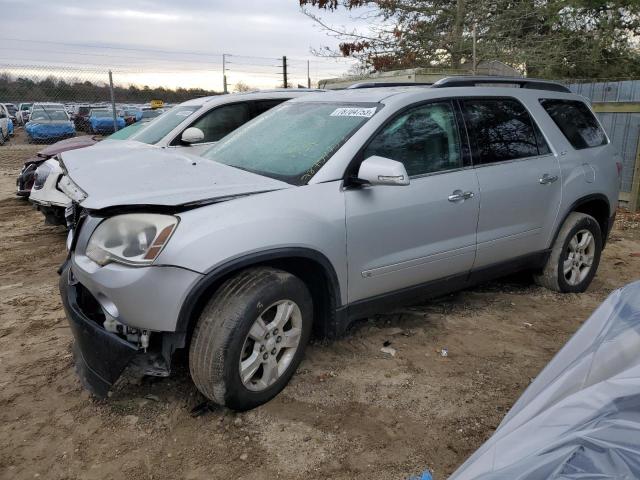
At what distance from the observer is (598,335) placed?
71.1 inches

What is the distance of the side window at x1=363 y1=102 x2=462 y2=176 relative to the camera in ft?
11.1

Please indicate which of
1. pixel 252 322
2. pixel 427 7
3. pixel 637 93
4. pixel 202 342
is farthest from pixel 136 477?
pixel 427 7

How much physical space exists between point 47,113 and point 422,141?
1984cm

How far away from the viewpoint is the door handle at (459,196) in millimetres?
3584

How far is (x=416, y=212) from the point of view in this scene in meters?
3.39

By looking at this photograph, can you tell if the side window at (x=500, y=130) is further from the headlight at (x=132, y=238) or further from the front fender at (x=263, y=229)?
the headlight at (x=132, y=238)

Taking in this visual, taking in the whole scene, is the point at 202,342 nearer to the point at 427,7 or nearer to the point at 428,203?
the point at 428,203

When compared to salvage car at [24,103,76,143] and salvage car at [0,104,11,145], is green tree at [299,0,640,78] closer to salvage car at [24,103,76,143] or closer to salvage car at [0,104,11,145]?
salvage car at [24,103,76,143]

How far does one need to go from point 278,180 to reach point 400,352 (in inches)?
57.0

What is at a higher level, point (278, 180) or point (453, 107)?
point (453, 107)

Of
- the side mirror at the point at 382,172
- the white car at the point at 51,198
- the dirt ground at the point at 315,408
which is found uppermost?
the side mirror at the point at 382,172

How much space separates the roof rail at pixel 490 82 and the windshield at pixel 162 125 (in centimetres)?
388

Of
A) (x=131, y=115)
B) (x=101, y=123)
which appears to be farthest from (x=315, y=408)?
(x=131, y=115)

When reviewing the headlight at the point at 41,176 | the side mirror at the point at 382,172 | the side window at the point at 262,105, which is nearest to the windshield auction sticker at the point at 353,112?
the side mirror at the point at 382,172
